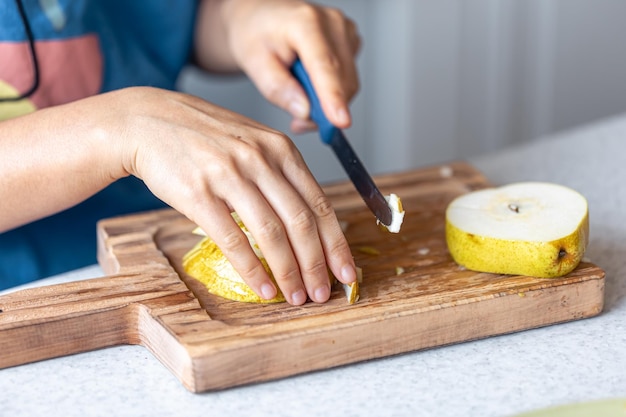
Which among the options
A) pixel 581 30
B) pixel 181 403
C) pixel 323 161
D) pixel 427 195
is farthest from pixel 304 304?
pixel 581 30

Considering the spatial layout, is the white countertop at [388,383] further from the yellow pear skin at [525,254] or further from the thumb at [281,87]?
the thumb at [281,87]

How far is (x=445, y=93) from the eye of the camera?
107 inches


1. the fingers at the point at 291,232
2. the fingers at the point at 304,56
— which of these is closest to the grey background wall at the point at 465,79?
the fingers at the point at 304,56

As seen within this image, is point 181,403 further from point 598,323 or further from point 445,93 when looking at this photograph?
point 445,93

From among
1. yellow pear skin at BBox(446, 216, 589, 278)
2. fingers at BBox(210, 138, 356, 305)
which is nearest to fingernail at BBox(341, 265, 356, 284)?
fingers at BBox(210, 138, 356, 305)

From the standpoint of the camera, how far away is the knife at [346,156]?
1.01 meters

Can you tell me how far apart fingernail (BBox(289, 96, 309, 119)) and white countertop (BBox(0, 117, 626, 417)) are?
1.75 ft

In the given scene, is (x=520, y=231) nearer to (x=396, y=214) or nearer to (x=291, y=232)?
(x=396, y=214)

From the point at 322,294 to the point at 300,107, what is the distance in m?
0.48

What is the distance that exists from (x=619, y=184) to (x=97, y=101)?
0.83m

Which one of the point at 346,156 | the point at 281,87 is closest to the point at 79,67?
the point at 281,87

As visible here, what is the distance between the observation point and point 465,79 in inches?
108

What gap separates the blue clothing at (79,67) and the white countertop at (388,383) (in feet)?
1.35

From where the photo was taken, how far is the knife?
1012 mm
